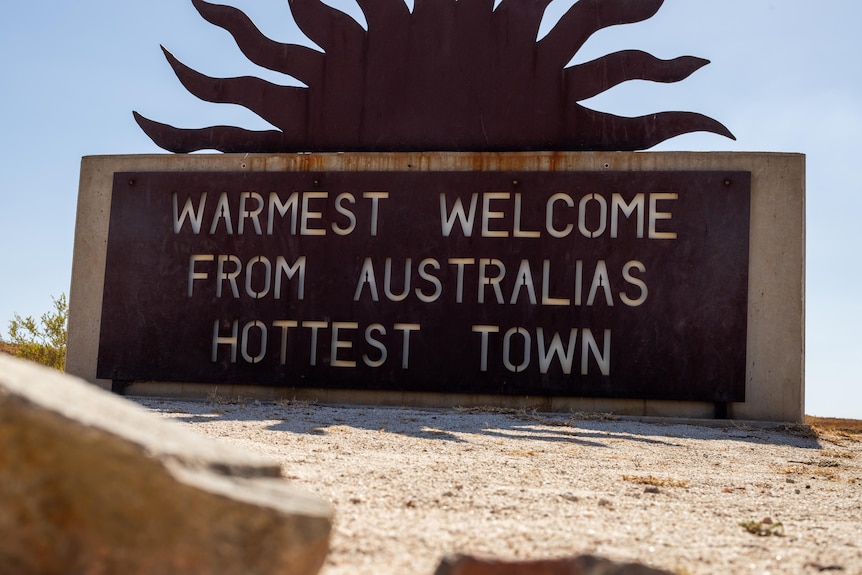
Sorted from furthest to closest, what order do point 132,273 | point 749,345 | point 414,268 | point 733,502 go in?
point 132,273
point 414,268
point 749,345
point 733,502

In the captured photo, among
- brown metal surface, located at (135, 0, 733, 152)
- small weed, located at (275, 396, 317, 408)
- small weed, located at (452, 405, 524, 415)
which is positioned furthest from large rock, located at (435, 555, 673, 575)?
brown metal surface, located at (135, 0, 733, 152)

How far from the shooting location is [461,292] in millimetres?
10109

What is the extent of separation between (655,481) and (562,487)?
2.23 ft

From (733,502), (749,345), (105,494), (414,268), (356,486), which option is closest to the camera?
(105,494)

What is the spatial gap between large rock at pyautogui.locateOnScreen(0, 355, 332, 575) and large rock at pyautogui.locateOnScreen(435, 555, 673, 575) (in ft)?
1.60

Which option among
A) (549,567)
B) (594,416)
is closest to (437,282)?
(594,416)

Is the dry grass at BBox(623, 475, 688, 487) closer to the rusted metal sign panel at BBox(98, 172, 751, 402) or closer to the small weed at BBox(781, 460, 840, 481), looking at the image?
the small weed at BBox(781, 460, 840, 481)

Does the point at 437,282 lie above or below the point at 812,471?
above

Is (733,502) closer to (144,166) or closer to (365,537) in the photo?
(365,537)

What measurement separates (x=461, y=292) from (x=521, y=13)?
3.40m

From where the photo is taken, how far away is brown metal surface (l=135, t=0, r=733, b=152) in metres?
10.5

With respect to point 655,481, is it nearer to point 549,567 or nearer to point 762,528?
point 762,528

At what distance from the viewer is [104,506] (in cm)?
201

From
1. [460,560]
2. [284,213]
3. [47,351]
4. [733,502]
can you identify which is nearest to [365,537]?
[460,560]
